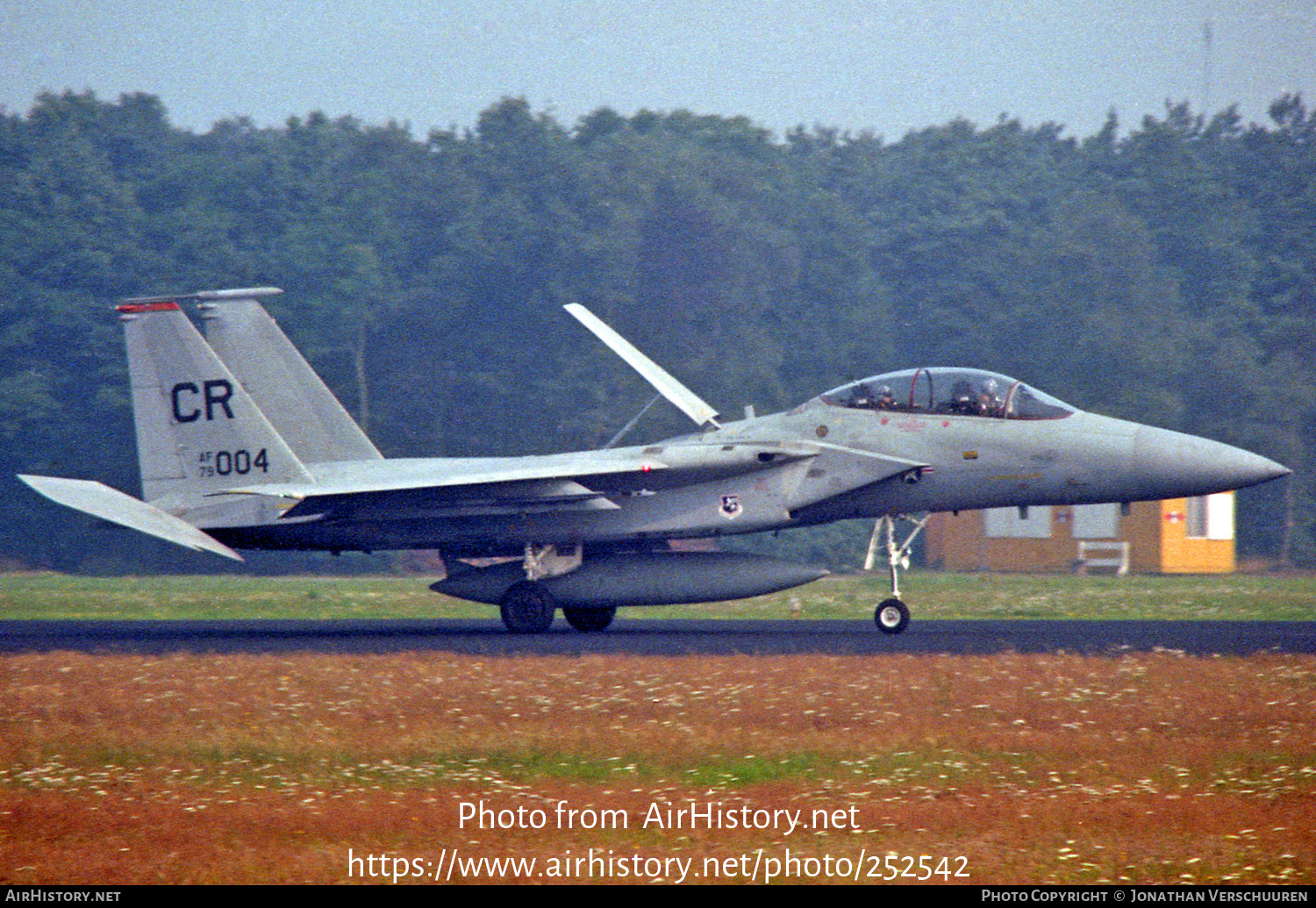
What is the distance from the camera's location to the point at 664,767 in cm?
928

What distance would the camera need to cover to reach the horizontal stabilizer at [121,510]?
16391 mm

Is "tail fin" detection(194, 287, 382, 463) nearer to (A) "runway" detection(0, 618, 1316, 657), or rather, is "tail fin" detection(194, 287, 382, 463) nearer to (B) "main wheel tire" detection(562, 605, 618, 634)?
(A) "runway" detection(0, 618, 1316, 657)

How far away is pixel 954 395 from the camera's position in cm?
1703

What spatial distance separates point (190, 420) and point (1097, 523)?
79.5ft

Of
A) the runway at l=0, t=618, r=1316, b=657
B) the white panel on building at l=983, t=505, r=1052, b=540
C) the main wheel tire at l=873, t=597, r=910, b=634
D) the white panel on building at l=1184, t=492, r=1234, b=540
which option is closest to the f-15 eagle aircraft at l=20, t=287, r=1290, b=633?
the main wheel tire at l=873, t=597, r=910, b=634

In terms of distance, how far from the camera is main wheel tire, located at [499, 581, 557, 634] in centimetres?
1738

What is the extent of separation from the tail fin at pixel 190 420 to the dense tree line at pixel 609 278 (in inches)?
1020

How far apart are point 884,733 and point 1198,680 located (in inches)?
143

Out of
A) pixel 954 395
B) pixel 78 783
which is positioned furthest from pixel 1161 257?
pixel 78 783

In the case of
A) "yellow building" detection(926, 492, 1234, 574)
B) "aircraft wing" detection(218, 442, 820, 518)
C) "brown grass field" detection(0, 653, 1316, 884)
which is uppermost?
"aircraft wing" detection(218, 442, 820, 518)

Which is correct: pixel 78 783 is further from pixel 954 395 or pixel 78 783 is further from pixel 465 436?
pixel 465 436

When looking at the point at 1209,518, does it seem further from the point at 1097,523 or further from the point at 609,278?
the point at 609,278

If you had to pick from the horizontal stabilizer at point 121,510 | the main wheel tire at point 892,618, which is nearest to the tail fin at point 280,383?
the horizontal stabilizer at point 121,510

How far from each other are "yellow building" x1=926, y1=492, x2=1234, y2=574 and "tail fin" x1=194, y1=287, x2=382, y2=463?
66.3 feet
